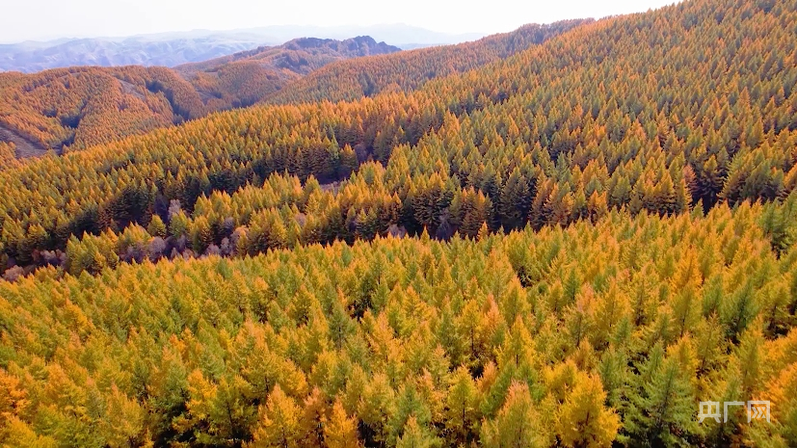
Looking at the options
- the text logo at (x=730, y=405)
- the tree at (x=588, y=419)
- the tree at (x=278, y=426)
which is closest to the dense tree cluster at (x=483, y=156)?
the text logo at (x=730, y=405)

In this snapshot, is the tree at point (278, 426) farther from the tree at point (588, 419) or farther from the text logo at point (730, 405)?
the text logo at point (730, 405)

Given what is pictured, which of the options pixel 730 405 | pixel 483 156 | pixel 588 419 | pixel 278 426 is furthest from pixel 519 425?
pixel 483 156

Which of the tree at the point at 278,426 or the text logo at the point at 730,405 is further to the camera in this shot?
the tree at the point at 278,426

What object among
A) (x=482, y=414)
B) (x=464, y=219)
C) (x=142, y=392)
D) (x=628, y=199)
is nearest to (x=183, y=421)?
(x=142, y=392)

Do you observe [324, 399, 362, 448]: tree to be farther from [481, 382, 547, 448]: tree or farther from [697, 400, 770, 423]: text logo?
[697, 400, 770, 423]: text logo

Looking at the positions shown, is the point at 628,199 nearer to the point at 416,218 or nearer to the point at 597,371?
the point at 416,218

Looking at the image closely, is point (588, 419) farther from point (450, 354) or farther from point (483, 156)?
point (483, 156)

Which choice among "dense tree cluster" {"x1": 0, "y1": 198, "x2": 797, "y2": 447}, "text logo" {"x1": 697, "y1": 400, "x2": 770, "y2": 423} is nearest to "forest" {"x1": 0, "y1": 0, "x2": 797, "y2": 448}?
"dense tree cluster" {"x1": 0, "y1": 198, "x2": 797, "y2": 447}
